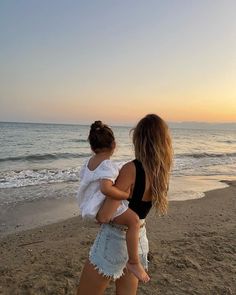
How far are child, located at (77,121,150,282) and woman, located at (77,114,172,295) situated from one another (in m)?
0.05

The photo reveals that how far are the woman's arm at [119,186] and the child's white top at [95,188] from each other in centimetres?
4

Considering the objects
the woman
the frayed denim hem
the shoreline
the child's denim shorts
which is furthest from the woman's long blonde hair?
the shoreline

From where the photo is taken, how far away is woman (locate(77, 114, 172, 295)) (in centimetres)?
255

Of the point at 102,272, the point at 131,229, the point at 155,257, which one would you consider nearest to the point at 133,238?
the point at 131,229

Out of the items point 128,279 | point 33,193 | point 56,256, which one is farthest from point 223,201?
point 128,279

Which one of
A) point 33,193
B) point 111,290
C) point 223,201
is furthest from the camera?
point 33,193

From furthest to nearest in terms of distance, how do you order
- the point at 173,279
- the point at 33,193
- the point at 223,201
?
the point at 33,193 → the point at 223,201 → the point at 173,279

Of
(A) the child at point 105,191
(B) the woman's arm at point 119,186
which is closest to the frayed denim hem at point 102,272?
(A) the child at point 105,191

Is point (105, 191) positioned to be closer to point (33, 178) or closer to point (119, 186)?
point (119, 186)

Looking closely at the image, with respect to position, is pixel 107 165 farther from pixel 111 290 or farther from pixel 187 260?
pixel 187 260

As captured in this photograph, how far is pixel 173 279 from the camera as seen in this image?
177 inches

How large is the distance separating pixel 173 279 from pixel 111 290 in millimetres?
793

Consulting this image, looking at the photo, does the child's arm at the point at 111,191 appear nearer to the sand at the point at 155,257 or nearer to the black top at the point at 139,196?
the black top at the point at 139,196

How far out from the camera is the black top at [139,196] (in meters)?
2.54
